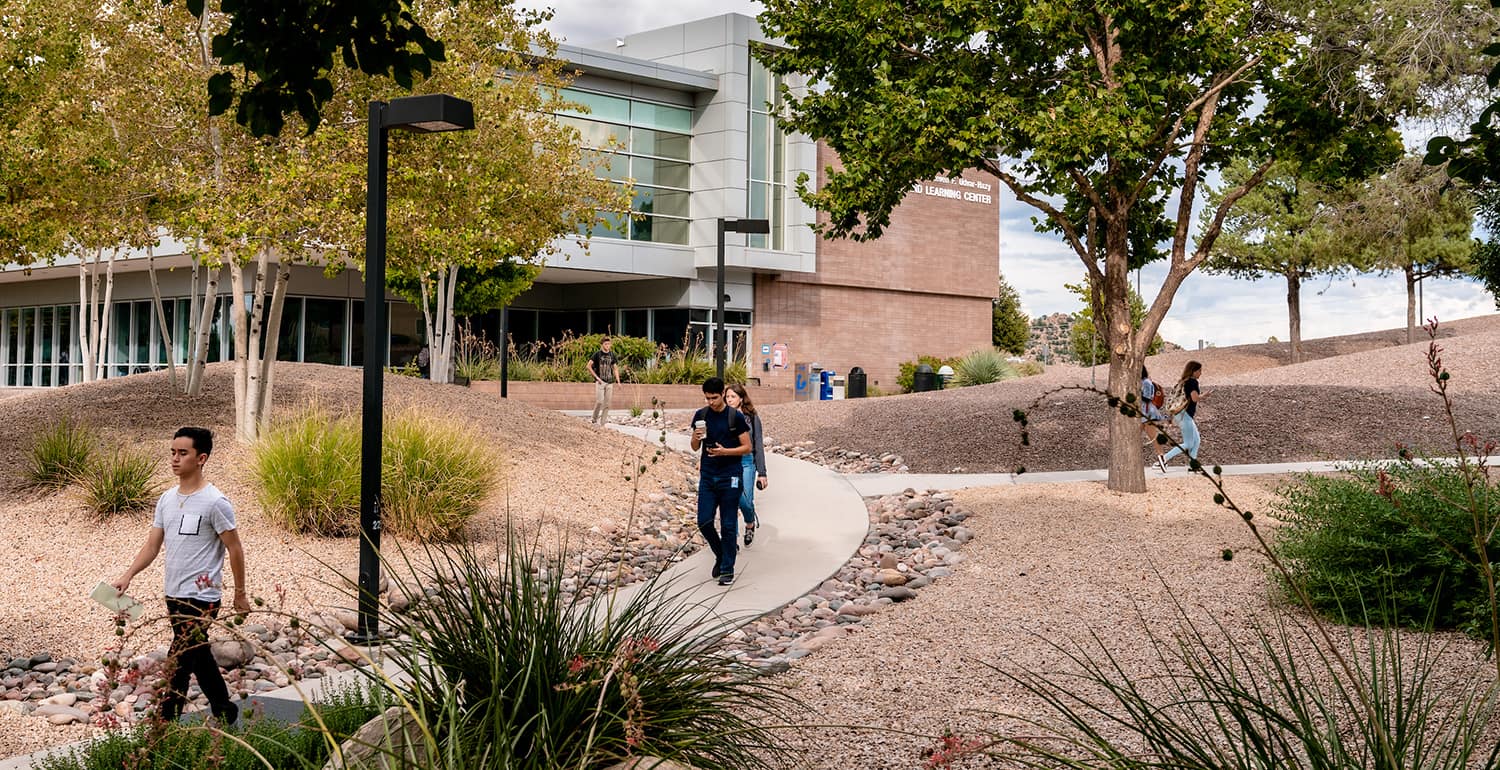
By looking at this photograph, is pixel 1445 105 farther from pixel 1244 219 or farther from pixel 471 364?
pixel 1244 219

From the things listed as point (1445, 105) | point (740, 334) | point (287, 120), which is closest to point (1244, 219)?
point (740, 334)

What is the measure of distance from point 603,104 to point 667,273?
17.7ft

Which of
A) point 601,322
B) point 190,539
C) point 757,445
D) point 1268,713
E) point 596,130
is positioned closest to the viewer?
point 1268,713

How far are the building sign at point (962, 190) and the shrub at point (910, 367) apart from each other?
6.30m

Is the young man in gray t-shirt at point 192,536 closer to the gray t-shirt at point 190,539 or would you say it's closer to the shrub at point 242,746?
the gray t-shirt at point 190,539

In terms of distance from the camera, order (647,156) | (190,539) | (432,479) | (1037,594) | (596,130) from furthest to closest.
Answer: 1. (647,156)
2. (596,130)
3. (432,479)
4. (1037,594)
5. (190,539)

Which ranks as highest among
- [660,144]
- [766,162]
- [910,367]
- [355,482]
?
[660,144]

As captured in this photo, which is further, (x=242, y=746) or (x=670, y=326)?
(x=670, y=326)

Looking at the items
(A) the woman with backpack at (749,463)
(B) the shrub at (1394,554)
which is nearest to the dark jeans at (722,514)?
(A) the woman with backpack at (749,463)

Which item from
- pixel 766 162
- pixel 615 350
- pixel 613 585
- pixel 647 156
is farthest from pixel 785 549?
pixel 766 162

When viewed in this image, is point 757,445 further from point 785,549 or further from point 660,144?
point 660,144

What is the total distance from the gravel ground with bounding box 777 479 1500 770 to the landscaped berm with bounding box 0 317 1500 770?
0.04 metres

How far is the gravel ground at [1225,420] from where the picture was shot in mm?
18672

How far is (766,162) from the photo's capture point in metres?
38.8
